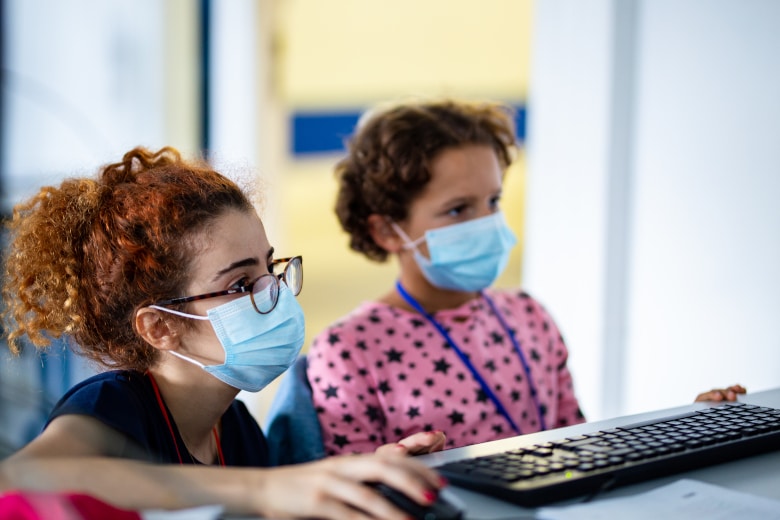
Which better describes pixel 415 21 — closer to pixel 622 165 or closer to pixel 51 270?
pixel 622 165

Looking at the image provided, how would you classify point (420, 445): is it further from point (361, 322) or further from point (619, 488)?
point (361, 322)

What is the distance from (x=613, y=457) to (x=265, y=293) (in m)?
0.56

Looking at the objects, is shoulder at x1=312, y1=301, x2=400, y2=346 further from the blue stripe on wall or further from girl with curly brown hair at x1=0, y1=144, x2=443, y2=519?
the blue stripe on wall

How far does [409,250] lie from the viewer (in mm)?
1610

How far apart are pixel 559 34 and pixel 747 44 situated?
1.85 feet

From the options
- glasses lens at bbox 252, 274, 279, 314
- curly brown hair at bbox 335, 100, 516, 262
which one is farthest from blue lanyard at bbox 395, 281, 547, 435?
glasses lens at bbox 252, 274, 279, 314

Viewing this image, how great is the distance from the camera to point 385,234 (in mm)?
1657

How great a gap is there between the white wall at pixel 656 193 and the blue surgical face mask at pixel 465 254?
0.50 meters

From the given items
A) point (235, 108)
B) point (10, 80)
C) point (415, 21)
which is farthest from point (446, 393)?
point (415, 21)

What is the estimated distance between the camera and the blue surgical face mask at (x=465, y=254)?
1.56 m

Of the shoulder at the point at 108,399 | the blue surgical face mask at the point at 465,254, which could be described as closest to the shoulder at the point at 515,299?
the blue surgical face mask at the point at 465,254

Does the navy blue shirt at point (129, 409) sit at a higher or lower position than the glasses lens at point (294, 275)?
lower

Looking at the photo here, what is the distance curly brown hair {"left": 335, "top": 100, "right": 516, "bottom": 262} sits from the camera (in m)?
1.59

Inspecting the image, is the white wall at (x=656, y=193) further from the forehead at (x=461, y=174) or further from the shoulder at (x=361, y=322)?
the shoulder at (x=361, y=322)
